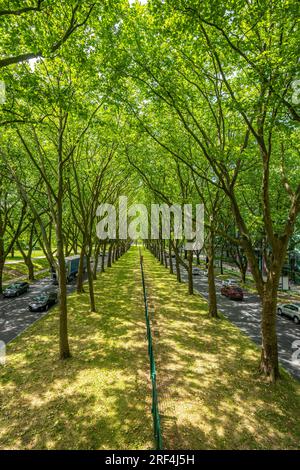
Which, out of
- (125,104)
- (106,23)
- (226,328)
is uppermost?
(106,23)

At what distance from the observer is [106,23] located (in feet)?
29.2

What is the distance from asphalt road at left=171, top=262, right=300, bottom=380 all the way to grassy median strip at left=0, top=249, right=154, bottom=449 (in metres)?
6.95

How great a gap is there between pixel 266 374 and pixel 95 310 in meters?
12.9

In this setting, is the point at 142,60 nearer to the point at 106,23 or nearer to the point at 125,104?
the point at 106,23

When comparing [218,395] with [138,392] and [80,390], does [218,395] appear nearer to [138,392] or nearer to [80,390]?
[138,392]

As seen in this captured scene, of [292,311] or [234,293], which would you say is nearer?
[292,311]

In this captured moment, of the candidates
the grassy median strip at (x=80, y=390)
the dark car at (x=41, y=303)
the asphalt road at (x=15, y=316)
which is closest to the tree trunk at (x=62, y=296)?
the grassy median strip at (x=80, y=390)

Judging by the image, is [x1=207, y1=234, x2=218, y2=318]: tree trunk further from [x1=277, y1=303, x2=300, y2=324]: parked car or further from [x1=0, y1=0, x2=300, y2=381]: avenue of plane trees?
[x1=0, y1=0, x2=300, y2=381]: avenue of plane trees

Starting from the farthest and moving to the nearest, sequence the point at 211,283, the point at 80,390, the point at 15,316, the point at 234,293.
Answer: the point at 234,293 → the point at 15,316 → the point at 211,283 → the point at 80,390

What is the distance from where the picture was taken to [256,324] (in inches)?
703

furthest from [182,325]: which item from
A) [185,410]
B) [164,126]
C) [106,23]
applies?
[106,23]

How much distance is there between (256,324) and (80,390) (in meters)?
13.4

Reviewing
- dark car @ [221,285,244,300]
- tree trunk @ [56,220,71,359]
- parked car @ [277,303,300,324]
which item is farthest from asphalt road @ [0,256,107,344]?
parked car @ [277,303,300,324]

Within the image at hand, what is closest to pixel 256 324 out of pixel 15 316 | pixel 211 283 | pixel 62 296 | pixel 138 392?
pixel 211 283
